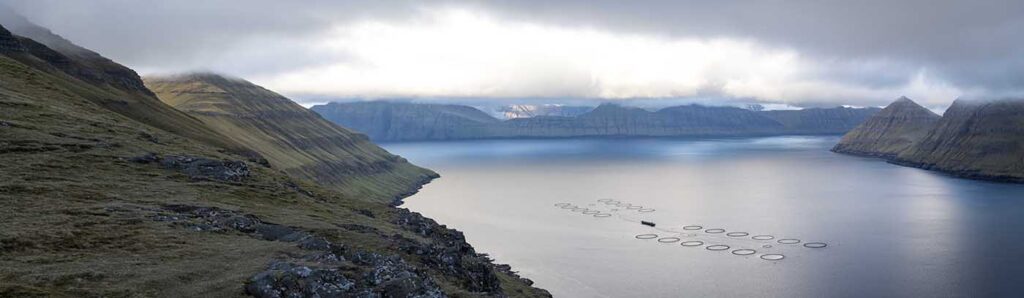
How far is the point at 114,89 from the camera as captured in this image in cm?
14150

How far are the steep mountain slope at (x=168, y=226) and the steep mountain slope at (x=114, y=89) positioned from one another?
1638cm

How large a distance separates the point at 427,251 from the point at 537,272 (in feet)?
184

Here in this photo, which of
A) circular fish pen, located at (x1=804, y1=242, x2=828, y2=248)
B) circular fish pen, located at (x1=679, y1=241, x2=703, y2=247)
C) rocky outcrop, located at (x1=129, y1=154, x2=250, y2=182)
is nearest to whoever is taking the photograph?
rocky outcrop, located at (x1=129, y1=154, x2=250, y2=182)

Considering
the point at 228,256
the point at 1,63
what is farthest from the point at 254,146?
the point at 228,256

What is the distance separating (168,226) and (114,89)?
108735 mm

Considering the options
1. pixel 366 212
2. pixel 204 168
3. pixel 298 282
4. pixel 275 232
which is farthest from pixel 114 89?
A: pixel 298 282

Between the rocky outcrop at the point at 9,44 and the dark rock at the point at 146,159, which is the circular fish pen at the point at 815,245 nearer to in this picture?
the dark rock at the point at 146,159

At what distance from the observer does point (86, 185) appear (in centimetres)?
6200

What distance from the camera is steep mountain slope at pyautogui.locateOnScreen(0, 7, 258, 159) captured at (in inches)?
4946

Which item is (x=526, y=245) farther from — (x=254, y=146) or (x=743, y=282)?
(x=254, y=146)

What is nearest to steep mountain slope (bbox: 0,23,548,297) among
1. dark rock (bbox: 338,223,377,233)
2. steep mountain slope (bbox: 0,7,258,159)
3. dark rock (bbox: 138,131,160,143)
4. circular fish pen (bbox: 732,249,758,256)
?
dark rock (bbox: 138,131,160,143)

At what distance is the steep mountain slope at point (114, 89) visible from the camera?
412 feet

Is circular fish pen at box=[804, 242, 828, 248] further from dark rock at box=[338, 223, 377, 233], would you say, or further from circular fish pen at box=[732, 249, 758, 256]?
dark rock at box=[338, 223, 377, 233]

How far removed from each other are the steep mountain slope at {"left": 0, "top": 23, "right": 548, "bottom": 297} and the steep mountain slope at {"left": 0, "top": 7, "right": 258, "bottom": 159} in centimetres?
1638
